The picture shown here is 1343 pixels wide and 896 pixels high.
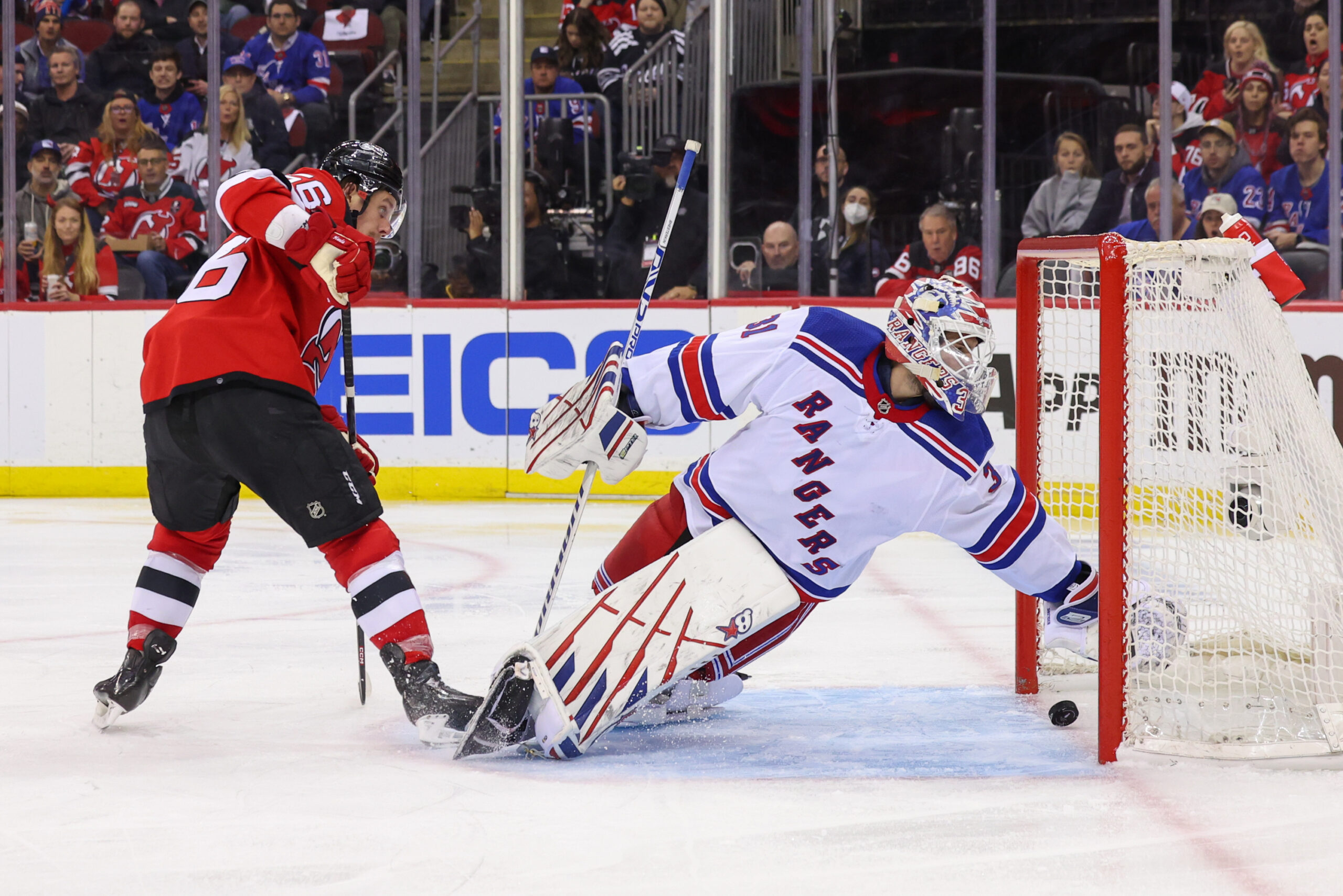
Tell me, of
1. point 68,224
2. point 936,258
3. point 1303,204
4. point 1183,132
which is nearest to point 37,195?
point 68,224

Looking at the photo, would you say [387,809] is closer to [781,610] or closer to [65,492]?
[781,610]

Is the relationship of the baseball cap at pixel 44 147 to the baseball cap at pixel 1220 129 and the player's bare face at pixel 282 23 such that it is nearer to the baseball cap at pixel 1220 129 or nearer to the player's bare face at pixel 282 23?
the player's bare face at pixel 282 23

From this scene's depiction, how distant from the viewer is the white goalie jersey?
220 cm

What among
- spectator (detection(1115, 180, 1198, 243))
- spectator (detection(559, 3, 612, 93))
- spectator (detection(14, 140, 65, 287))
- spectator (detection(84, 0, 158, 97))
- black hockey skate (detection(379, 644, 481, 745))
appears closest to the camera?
black hockey skate (detection(379, 644, 481, 745))

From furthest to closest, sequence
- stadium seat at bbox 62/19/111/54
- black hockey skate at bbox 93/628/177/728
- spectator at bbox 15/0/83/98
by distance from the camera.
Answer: stadium seat at bbox 62/19/111/54
spectator at bbox 15/0/83/98
black hockey skate at bbox 93/628/177/728

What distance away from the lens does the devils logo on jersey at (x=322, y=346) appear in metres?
2.50

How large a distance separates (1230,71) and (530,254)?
10.9 feet

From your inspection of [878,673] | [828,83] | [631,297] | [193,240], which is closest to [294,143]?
[193,240]

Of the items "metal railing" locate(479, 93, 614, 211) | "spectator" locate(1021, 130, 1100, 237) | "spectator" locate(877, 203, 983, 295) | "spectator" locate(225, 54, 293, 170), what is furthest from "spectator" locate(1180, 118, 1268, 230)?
"spectator" locate(225, 54, 293, 170)

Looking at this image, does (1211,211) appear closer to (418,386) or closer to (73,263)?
(418,386)

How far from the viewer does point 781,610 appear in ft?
7.36

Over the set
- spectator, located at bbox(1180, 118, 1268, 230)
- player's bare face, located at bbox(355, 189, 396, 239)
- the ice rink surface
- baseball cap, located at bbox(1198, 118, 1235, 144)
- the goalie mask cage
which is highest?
baseball cap, located at bbox(1198, 118, 1235, 144)

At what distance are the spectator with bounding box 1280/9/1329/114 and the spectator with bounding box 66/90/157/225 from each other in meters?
5.44

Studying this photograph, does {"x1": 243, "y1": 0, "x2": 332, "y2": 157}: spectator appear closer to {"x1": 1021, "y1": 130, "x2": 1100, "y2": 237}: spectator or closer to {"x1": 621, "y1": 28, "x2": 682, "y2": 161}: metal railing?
{"x1": 621, "y1": 28, "x2": 682, "y2": 161}: metal railing
